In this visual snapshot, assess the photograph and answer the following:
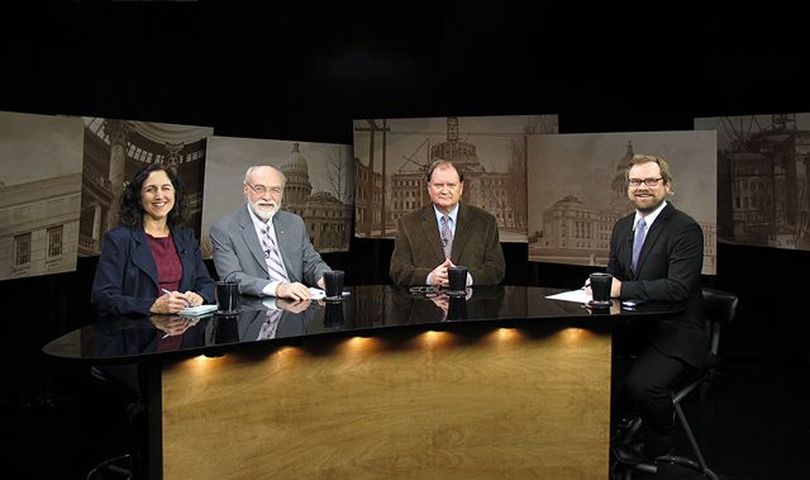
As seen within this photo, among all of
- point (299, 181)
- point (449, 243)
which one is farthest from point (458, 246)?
point (299, 181)

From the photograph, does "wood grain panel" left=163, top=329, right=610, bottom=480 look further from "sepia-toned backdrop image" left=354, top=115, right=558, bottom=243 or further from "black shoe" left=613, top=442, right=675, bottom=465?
"sepia-toned backdrop image" left=354, top=115, right=558, bottom=243

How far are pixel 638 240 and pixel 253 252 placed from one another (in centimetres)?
183

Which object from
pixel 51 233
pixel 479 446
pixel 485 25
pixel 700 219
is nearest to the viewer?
pixel 479 446

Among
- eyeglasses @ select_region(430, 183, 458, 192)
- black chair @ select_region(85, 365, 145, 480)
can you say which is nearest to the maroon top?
black chair @ select_region(85, 365, 145, 480)

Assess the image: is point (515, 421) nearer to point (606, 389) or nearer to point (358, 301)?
point (606, 389)

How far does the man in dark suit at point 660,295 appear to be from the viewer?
344cm

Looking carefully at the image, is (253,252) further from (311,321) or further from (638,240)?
(638,240)

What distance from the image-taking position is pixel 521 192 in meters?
6.43

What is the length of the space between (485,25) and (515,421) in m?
4.37

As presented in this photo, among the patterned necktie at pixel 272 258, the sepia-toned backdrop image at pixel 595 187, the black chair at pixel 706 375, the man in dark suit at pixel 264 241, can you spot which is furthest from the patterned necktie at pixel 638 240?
the sepia-toned backdrop image at pixel 595 187

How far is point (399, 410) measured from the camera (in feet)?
10.0

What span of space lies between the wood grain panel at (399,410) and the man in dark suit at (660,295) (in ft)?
0.92

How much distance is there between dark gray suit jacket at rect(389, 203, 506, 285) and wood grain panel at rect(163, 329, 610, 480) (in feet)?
2.79

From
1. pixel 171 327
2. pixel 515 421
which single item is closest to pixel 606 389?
pixel 515 421
